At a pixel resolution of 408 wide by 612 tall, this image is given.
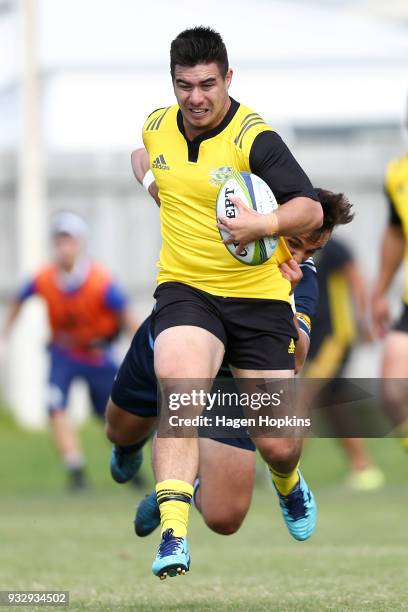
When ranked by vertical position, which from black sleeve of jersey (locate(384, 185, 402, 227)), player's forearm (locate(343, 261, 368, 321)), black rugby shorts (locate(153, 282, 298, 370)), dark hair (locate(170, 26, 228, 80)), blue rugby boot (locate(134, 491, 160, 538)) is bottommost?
player's forearm (locate(343, 261, 368, 321))

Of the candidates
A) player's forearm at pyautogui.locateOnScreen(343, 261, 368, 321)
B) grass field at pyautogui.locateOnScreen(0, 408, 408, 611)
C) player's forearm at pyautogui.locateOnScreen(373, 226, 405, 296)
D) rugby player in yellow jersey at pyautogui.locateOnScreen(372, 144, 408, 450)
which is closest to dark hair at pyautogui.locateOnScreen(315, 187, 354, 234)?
grass field at pyautogui.locateOnScreen(0, 408, 408, 611)

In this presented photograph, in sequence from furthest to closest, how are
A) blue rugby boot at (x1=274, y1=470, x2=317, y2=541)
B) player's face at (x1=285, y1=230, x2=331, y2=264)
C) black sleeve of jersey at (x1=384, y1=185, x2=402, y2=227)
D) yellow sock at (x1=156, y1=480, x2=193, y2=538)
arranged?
black sleeve of jersey at (x1=384, y1=185, x2=402, y2=227) < blue rugby boot at (x1=274, y1=470, x2=317, y2=541) < player's face at (x1=285, y1=230, x2=331, y2=264) < yellow sock at (x1=156, y1=480, x2=193, y2=538)

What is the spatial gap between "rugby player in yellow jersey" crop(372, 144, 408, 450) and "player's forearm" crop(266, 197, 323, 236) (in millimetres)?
3258

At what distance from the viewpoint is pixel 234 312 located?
6711 mm

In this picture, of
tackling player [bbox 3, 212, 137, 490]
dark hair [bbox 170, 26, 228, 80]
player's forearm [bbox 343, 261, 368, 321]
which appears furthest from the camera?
tackling player [bbox 3, 212, 137, 490]

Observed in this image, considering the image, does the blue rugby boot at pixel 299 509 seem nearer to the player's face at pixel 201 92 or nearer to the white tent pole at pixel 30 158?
the player's face at pixel 201 92

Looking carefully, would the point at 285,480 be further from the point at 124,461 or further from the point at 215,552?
the point at 215,552

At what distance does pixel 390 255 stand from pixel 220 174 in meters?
3.74

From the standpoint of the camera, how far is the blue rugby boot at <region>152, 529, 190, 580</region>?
233 inches

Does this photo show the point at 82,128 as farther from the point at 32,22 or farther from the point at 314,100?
the point at 32,22

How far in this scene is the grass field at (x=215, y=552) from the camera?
686cm

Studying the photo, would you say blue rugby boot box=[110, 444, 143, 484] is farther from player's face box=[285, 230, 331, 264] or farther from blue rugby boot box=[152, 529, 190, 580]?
blue rugby boot box=[152, 529, 190, 580]

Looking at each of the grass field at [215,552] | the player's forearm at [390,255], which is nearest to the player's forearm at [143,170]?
the grass field at [215,552]

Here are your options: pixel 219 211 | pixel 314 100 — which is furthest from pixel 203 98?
pixel 314 100
